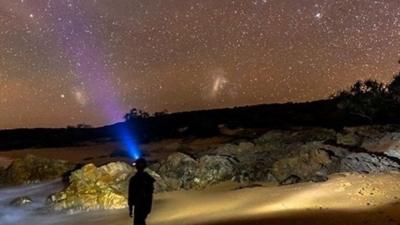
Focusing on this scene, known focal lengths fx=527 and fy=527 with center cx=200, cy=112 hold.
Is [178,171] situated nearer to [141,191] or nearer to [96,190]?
[96,190]

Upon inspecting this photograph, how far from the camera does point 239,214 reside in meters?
15.3

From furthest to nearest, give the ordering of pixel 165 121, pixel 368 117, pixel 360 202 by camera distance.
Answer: pixel 165 121, pixel 368 117, pixel 360 202

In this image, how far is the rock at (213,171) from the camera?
22.9 meters

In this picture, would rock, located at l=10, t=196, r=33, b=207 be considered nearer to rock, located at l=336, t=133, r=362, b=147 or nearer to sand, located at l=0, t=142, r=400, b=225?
sand, located at l=0, t=142, r=400, b=225

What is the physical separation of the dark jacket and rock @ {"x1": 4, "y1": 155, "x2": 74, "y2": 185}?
2026 centimetres

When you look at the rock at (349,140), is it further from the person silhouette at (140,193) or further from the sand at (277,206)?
the person silhouette at (140,193)

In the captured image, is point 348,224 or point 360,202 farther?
point 360,202

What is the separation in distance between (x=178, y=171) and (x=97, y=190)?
162 inches

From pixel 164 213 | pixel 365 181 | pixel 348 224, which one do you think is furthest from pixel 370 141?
pixel 348 224

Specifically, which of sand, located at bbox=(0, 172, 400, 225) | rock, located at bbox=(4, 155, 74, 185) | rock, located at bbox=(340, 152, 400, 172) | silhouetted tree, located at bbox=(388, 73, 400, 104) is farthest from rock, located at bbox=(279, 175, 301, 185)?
silhouetted tree, located at bbox=(388, 73, 400, 104)

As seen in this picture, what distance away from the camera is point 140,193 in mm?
11789

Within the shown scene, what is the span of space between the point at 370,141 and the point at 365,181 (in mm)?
7615

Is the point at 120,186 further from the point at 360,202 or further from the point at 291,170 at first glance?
the point at 360,202

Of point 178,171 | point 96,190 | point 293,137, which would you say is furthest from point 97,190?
point 293,137
